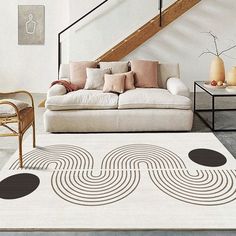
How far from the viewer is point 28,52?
22.1 ft

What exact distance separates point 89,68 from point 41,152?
1.78 m

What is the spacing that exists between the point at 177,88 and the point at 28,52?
375cm

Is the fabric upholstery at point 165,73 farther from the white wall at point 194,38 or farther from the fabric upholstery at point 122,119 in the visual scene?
the white wall at point 194,38

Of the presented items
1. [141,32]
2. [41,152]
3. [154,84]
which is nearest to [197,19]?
[141,32]

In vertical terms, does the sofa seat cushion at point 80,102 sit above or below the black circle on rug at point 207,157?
above

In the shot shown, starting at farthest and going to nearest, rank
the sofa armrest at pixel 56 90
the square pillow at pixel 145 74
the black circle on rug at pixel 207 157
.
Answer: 1. the square pillow at pixel 145 74
2. the sofa armrest at pixel 56 90
3. the black circle on rug at pixel 207 157

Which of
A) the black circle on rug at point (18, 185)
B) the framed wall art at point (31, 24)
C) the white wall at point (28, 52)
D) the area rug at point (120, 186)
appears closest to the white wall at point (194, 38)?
the white wall at point (28, 52)

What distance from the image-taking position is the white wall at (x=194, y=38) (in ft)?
21.9

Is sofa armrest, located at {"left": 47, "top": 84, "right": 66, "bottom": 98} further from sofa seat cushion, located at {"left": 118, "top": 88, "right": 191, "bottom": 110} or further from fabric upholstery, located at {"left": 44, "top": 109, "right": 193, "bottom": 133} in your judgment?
sofa seat cushion, located at {"left": 118, "top": 88, "right": 191, "bottom": 110}

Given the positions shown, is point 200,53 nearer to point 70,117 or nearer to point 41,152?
point 70,117

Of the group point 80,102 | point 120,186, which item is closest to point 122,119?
point 80,102

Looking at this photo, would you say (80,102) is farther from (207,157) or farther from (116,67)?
(207,157)

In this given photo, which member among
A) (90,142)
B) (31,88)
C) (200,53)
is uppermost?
(200,53)

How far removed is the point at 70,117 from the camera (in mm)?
4094
